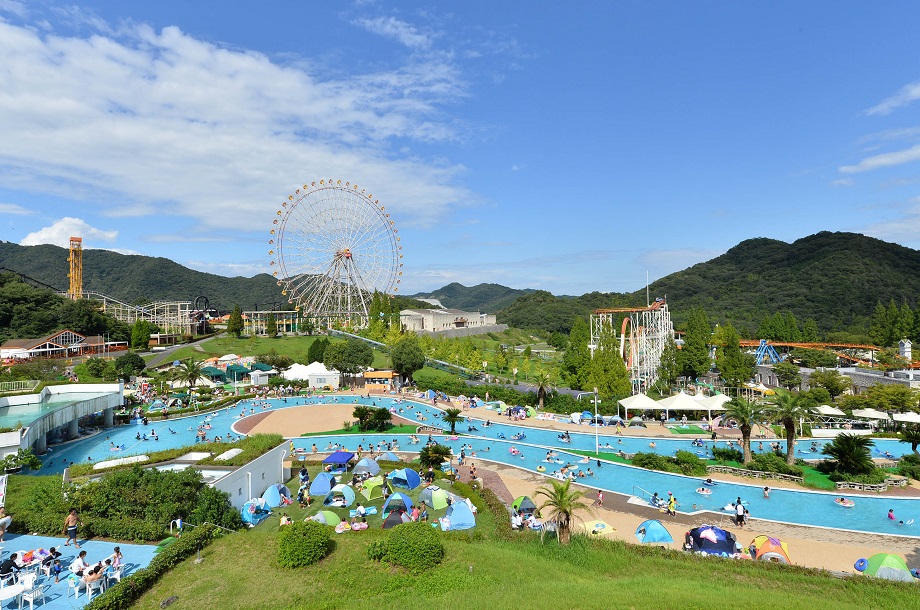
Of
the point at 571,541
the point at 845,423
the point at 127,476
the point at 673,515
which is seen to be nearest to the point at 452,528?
the point at 571,541

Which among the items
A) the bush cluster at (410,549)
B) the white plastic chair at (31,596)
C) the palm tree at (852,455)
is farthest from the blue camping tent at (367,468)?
the palm tree at (852,455)

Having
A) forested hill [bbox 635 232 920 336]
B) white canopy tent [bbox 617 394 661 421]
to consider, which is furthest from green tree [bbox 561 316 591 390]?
forested hill [bbox 635 232 920 336]

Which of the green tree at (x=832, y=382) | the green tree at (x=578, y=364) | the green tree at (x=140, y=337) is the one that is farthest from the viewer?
the green tree at (x=140, y=337)

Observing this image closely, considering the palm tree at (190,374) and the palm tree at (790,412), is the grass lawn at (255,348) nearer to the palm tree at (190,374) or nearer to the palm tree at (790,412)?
the palm tree at (190,374)

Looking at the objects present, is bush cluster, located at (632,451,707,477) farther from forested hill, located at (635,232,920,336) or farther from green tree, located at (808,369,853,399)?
forested hill, located at (635,232,920,336)

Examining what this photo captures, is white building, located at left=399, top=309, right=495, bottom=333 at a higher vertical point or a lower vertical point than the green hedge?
higher

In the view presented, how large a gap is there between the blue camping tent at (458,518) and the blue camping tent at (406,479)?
3932 mm

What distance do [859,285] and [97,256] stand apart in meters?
216

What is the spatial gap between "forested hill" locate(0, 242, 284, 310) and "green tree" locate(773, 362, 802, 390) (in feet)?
489

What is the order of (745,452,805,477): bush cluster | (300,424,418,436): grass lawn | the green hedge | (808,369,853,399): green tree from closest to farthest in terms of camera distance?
the green hedge → (745,452,805,477): bush cluster → (300,424,418,436): grass lawn → (808,369,853,399): green tree

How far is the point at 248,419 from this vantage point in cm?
3750

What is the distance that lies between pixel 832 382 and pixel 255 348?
61.3m

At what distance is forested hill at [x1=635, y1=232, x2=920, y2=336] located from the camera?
10438 centimetres

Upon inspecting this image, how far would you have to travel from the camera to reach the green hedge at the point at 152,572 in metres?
10.8
